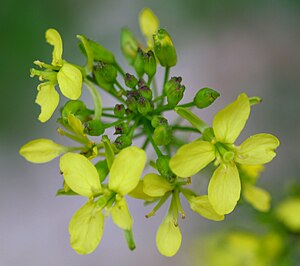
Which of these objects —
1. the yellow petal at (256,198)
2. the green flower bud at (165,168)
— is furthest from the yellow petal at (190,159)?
the yellow petal at (256,198)

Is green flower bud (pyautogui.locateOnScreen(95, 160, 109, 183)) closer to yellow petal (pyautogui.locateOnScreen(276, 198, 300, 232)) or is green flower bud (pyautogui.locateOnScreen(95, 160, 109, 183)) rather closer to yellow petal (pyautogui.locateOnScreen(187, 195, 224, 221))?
yellow petal (pyautogui.locateOnScreen(187, 195, 224, 221))

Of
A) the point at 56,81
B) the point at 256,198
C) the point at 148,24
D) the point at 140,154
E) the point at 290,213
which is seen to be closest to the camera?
the point at 140,154

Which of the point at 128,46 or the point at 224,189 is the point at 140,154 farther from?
the point at 128,46

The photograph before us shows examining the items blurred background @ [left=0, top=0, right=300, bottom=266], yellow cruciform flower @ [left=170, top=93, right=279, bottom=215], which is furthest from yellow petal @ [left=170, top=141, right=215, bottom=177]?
blurred background @ [left=0, top=0, right=300, bottom=266]

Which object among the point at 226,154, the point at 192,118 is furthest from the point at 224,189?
the point at 192,118

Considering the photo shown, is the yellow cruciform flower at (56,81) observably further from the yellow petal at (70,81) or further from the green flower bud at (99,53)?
the green flower bud at (99,53)

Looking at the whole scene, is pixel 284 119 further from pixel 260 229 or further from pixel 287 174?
pixel 260 229
